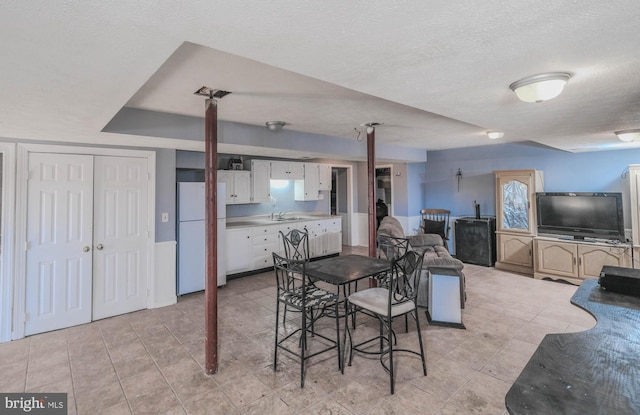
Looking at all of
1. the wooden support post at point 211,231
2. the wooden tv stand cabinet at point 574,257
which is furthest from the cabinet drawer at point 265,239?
the wooden tv stand cabinet at point 574,257

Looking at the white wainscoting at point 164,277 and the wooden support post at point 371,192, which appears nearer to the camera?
the white wainscoting at point 164,277

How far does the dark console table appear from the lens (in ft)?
3.42

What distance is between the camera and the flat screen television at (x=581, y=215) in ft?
15.3

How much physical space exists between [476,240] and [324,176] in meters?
3.45

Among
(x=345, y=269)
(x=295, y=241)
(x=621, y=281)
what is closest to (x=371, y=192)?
(x=295, y=241)

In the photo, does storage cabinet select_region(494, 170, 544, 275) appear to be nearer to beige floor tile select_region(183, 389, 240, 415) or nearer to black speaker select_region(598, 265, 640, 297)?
black speaker select_region(598, 265, 640, 297)

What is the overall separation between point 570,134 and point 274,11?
3.99m

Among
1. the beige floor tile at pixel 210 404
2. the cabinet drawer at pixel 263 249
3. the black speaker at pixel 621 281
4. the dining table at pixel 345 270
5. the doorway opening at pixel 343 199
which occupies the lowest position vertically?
the beige floor tile at pixel 210 404

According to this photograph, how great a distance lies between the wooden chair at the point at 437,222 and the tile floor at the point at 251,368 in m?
2.65

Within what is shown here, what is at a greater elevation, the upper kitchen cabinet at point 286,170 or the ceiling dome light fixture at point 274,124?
the ceiling dome light fixture at point 274,124

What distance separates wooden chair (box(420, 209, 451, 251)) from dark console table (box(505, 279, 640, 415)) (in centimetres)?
491

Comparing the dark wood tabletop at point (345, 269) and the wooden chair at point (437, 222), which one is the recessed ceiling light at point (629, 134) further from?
the wooden chair at point (437, 222)

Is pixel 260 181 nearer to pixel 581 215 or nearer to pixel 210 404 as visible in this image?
pixel 210 404

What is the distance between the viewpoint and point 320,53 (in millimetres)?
1422
